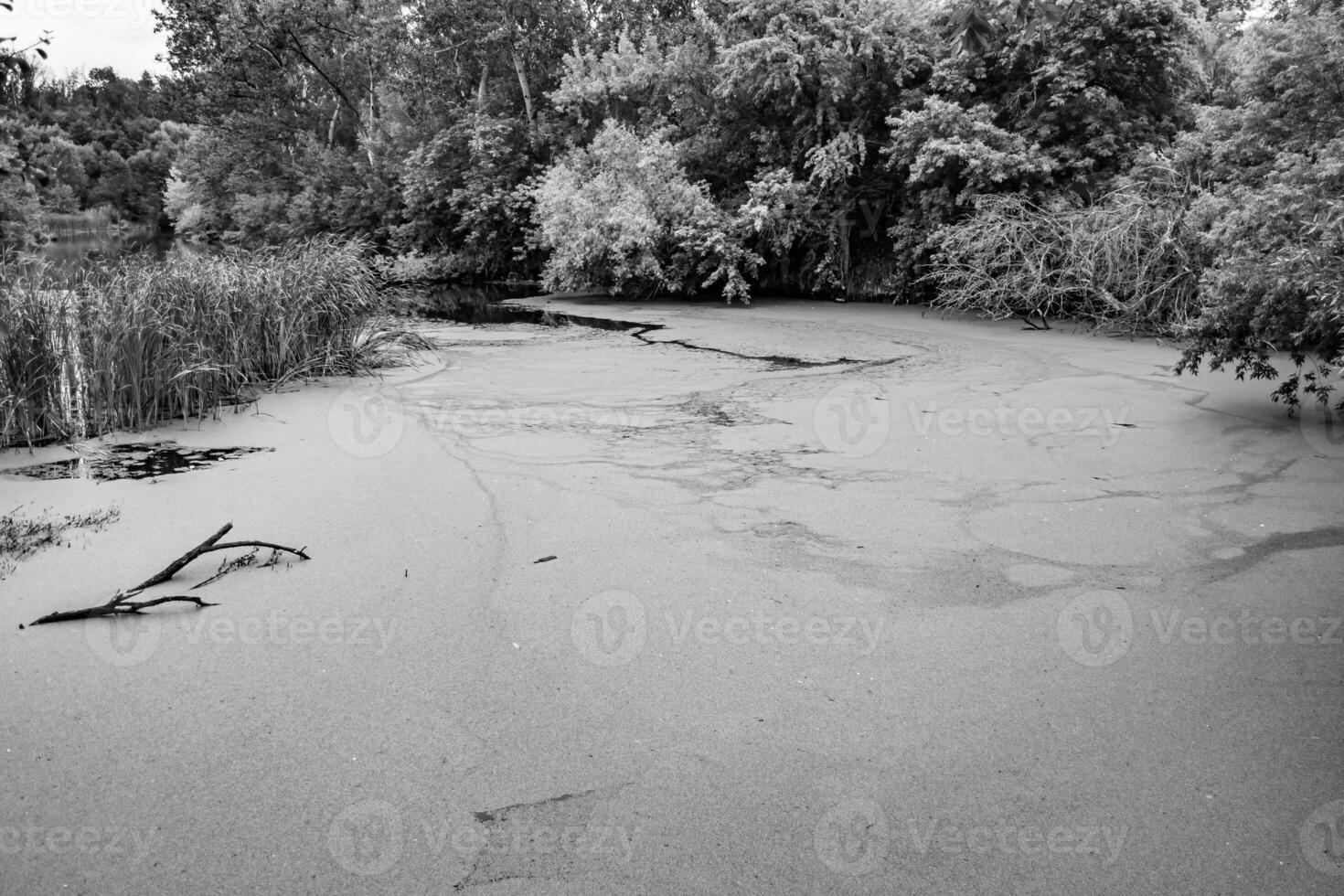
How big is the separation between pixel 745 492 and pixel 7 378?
3934 mm

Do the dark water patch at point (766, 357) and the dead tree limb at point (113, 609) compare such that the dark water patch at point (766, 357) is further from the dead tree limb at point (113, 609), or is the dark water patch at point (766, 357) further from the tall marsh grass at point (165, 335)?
the dead tree limb at point (113, 609)

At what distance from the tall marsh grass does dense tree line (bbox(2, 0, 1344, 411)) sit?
4791 mm

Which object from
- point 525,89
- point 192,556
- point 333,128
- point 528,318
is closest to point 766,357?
point 528,318

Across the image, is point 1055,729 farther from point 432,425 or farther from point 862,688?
point 432,425

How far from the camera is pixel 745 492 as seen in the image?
406cm

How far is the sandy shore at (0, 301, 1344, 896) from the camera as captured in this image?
1779 mm

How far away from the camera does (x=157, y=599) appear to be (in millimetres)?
2773

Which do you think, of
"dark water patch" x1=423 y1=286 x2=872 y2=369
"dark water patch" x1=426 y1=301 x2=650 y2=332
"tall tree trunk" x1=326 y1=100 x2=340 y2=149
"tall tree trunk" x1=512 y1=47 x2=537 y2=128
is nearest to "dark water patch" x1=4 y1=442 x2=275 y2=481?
"dark water patch" x1=423 y1=286 x2=872 y2=369

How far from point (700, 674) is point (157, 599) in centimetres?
175

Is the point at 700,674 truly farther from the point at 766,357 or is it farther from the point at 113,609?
the point at 766,357

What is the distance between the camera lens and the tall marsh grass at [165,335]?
4.76 m

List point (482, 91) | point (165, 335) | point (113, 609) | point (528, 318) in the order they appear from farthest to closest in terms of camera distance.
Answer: point (482, 91)
point (528, 318)
point (165, 335)
point (113, 609)

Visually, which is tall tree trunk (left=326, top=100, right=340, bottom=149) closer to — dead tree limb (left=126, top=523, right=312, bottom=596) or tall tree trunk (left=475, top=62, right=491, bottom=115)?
tall tree trunk (left=475, top=62, right=491, bottom=115)

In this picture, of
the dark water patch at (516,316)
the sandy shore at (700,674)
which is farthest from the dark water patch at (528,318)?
the sandy shore at (700,674)
